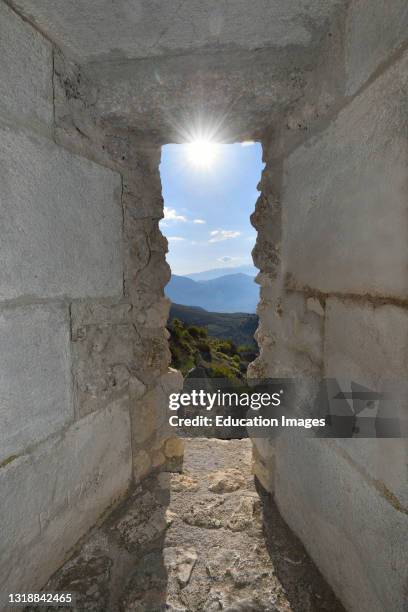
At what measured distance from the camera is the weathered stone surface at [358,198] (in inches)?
32.0

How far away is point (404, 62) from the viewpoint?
2.54 ft

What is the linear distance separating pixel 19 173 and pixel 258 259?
114 cm

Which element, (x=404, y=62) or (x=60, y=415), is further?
(x=60, y=415)

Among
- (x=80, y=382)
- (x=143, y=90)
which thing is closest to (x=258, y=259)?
(x=143, y=90)

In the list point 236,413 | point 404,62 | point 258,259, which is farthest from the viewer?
point 236,413

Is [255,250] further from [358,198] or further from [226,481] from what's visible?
[226,481]

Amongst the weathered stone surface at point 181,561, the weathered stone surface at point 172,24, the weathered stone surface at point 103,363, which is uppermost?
the weathered stone surface at point 172,24

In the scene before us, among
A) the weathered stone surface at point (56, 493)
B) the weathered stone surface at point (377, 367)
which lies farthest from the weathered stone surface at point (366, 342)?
the weathered stone surface at point (56, 493)

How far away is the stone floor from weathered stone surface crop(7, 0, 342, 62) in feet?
6.84

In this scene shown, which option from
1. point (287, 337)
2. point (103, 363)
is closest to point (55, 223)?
point (103, 363)

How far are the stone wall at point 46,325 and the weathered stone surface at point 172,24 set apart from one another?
10 cm

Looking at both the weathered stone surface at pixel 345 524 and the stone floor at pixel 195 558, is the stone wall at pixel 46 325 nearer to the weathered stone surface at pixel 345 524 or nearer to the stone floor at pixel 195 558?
the stone floor at pixel 195 558

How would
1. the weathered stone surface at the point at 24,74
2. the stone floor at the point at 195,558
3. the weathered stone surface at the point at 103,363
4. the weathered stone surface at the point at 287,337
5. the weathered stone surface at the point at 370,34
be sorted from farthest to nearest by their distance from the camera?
1. the weathered stone surface at the point at 103,363
2. the weathered stone surface at the point at 287,337
3. the stone floor at the point at 195,558
4. the weathered stone surface at the point at 24,74
5. the weathered stone surface at the point at 370,34

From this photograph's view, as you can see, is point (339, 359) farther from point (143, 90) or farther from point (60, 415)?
point (143, 90)
